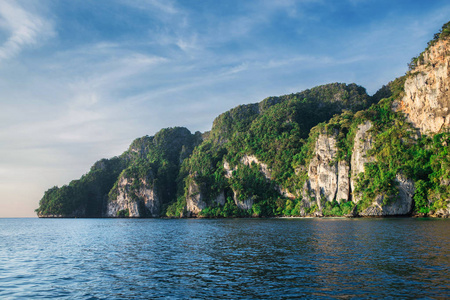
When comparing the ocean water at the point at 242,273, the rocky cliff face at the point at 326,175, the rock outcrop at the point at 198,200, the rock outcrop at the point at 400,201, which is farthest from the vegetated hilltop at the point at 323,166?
the ocean water at the point at 242,273

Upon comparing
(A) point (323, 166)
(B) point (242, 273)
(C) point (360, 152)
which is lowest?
(B) point (242, 273)

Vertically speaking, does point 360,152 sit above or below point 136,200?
above

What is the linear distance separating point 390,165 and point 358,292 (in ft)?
265

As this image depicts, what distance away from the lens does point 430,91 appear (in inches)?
3282

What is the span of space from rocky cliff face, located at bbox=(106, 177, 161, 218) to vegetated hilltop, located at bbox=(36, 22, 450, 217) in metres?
0.59

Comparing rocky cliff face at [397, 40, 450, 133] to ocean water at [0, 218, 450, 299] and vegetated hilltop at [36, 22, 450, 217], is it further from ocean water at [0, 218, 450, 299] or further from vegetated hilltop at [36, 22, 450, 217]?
ocean water at [0, 218, 450, 299]

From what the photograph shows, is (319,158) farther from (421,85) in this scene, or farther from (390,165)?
(421,85)

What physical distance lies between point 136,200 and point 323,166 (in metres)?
108

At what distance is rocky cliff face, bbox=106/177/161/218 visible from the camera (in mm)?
171800

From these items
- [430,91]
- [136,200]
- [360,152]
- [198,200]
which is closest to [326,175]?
[360,152]

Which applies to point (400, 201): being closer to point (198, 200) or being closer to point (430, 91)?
point (430, 91)

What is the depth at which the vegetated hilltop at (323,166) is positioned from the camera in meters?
79.6

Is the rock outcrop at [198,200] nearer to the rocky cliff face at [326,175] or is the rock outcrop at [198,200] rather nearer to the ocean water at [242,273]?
the rocky cliff face at [326,175]

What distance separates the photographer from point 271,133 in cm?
15975
